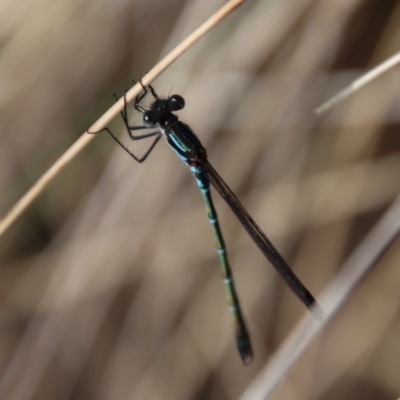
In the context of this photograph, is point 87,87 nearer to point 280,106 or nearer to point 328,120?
point 280,106

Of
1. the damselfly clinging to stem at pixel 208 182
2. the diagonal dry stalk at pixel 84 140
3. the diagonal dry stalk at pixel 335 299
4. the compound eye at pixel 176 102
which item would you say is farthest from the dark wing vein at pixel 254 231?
the diagonal dry stalk at pixel 84 140

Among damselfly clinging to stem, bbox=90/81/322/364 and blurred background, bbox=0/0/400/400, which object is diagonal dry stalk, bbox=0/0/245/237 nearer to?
damselfly clinging to stem, bbox=90/81/322/364

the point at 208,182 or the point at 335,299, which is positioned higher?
the point at 208,182

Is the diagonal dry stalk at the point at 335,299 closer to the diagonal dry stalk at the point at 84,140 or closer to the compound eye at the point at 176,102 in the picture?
the diagonal dry stalk at the point at 84,140

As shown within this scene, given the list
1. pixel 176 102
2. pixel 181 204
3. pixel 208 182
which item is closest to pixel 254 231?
pixel 208 182

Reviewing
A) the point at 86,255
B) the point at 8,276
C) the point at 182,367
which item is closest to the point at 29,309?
the point at 8,276

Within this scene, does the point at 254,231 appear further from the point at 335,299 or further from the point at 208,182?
the point at 335,299
